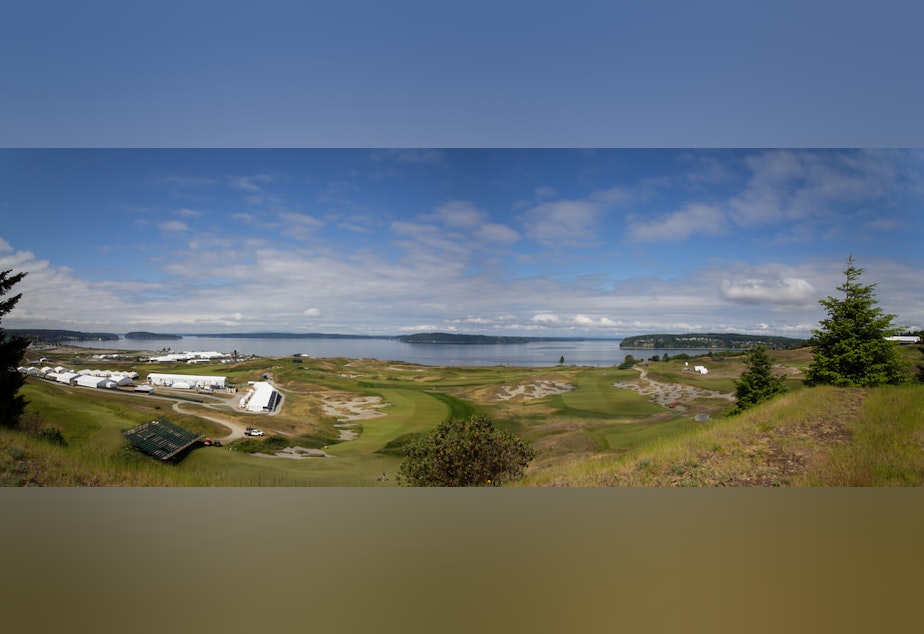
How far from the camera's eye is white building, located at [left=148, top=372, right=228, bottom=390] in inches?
202

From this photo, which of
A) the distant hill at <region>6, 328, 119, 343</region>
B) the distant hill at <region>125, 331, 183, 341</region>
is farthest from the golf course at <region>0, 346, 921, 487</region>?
the distant hill at <region>125, 331, 183, 341</region>

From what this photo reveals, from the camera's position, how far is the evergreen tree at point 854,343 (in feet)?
16.0

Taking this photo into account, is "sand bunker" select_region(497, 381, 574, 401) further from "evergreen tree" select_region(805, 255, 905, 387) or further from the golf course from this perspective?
"evergreen tree" select_region(805, 255, 905, 387)

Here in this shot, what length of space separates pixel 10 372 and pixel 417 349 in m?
3.96

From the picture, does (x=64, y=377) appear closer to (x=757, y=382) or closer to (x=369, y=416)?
(x=369, y=416)

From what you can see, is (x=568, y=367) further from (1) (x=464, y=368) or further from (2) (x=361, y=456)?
(2) (x=361, y=456)

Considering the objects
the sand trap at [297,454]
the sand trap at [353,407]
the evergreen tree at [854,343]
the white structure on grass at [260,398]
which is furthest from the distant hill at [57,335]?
the evergreen tree at [854,343]

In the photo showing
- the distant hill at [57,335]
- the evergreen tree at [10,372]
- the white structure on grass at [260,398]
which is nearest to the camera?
the evergreen tree at [10,372]

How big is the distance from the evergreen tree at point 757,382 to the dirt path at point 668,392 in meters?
0.13

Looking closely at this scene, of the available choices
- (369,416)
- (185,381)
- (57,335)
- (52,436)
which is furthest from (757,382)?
(57,335)

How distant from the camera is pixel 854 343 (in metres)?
4.95

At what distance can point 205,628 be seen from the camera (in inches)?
87.4

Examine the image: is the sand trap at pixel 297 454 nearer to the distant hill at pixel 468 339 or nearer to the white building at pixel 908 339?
the distant hill at pixel 468 339

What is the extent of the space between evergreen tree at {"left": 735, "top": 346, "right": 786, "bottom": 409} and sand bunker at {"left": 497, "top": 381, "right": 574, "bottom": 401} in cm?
183
